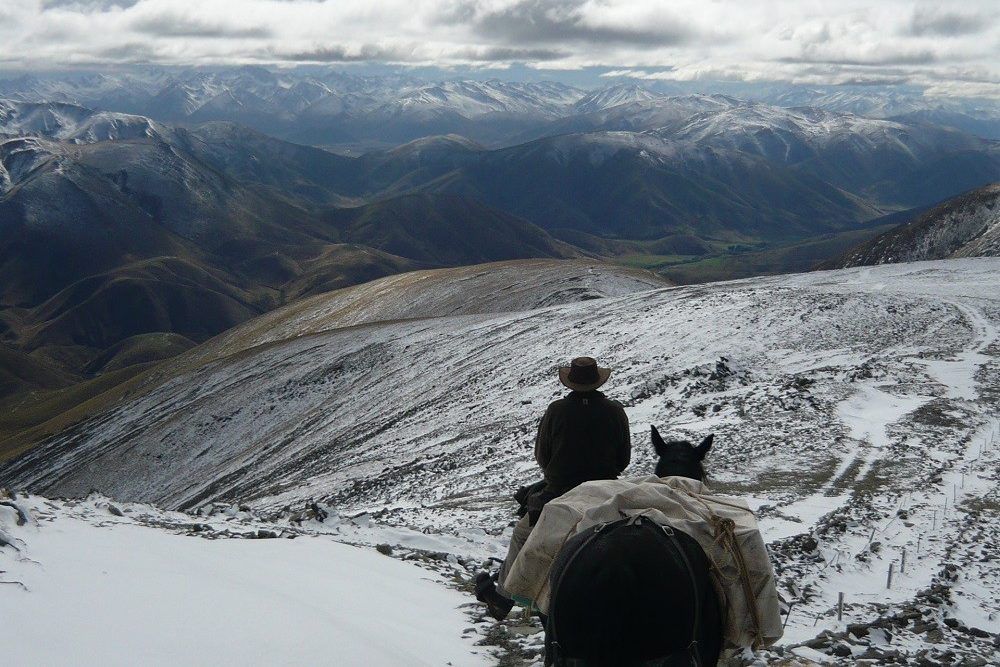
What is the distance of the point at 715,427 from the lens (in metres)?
22.7

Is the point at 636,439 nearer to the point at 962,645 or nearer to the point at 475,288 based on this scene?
the point at 962,645

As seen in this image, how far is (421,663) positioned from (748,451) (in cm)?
1478

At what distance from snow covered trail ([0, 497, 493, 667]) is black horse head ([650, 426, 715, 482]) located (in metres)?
3.20

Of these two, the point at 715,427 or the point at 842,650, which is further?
the point at 715,427

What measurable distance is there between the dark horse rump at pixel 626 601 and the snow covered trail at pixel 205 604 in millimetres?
2706

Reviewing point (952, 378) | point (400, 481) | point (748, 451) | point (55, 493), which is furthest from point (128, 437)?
point (952, 378)

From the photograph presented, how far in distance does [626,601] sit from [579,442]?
129 inches

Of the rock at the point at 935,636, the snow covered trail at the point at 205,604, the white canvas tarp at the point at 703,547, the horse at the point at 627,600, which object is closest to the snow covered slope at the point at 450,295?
the snow covered trail at the point at 205,604

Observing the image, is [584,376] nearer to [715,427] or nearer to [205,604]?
[205,604]

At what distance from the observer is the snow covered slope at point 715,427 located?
12.8m

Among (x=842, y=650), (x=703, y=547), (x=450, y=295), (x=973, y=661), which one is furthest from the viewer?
(x=450, y=295)

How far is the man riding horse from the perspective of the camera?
8578mm

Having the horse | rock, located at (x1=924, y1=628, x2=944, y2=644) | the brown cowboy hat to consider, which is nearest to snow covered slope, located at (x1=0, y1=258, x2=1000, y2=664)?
rock, located at (x1=924, y1=628, x2=944, y2=644)

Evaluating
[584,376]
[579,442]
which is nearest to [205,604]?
[579,442]
